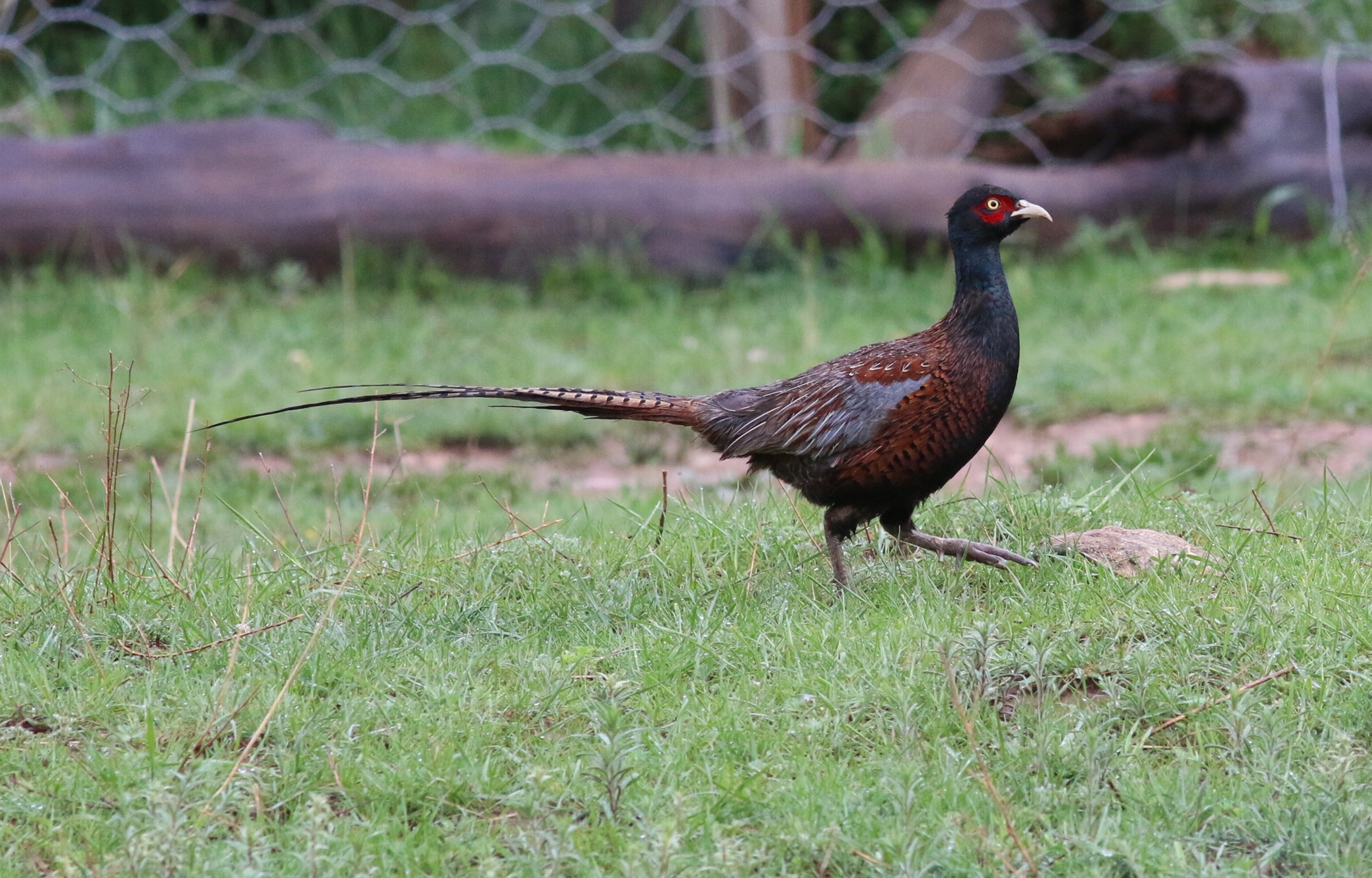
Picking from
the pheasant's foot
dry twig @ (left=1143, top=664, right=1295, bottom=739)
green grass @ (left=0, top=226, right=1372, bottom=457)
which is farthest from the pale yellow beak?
green grass @ (left=0, top=226, right=1372, bottom=457)

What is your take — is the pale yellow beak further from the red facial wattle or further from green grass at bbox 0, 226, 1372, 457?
green grass at bbox 0, 226, 1372, 457

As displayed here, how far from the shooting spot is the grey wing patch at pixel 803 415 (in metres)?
4.14

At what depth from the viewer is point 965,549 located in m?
4.13

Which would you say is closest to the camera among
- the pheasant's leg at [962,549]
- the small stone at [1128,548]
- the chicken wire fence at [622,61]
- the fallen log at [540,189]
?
the small stone at [1128,548]

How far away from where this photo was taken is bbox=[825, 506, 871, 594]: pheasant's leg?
4117 millimetres

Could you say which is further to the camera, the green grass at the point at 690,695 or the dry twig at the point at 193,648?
the dry twig at the point at 193,648

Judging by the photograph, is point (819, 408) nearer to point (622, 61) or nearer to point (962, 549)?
point (962, 549)

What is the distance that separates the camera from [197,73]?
998 cm

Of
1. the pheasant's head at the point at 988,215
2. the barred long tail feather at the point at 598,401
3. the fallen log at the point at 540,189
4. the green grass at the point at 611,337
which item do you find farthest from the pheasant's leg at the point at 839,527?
the fallen log at the point at 540,189

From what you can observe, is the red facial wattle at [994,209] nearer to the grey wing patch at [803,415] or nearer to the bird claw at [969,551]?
the grey wing patch at [803,415]

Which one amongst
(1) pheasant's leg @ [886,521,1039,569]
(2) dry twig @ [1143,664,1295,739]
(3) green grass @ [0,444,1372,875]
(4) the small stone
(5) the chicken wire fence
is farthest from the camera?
(5) the chicken wire fence

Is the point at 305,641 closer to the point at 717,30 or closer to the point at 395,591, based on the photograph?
the point at 395,591

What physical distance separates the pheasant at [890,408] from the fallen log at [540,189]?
427 centimetres

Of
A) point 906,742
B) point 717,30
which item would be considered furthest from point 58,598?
point 717,30
